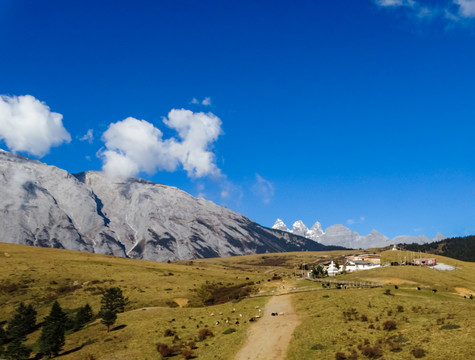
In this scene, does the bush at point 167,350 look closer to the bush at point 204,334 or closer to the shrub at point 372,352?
the bush at point 204,334

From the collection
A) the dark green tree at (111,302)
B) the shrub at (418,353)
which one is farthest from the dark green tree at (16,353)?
the shrub at (418,353)

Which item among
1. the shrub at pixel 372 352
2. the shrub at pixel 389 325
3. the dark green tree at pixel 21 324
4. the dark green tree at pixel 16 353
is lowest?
the dark green tree at pixel 16 353

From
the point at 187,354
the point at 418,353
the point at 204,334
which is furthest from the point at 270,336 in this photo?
the point at 418,353

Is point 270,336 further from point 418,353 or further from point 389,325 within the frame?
point 418,353

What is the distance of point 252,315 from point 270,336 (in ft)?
42.8

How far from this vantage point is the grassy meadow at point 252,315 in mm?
43156

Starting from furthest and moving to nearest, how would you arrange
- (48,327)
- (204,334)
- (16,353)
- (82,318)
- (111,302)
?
(82,318)
(111,302)
(48,327)
(16,353)
(204,334)

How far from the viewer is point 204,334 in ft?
181

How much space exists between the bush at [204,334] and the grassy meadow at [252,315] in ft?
2.15

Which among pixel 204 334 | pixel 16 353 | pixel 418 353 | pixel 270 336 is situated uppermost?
pixel 418 353

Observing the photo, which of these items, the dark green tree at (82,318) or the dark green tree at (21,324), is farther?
the dark green tree at (82,318)

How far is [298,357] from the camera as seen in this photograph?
44.0 m

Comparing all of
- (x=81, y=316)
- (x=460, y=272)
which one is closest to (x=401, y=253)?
(x=460, y=272)

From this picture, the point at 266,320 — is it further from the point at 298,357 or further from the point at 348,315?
the point at 298,357
